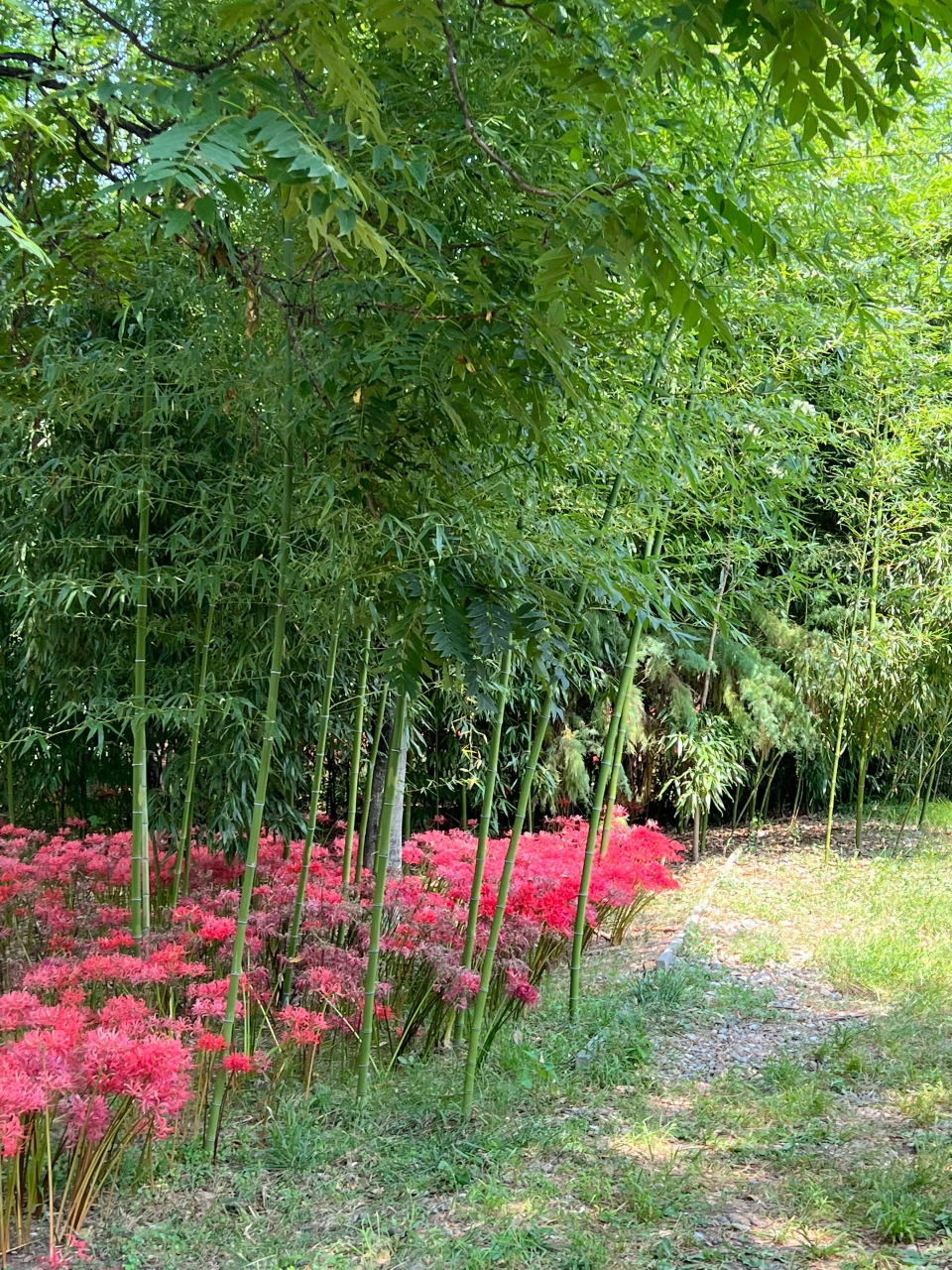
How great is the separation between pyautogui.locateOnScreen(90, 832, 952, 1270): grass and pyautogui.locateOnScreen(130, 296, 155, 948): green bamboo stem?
0.62 meters

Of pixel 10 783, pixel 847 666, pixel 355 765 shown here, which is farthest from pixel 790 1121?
pixel 847 666

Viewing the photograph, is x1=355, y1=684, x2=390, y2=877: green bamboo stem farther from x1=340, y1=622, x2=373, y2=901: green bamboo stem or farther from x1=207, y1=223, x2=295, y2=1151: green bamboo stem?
x1=207, y1=223, x2=295, y2=1151: green bamboo stem

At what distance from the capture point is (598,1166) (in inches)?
89.2

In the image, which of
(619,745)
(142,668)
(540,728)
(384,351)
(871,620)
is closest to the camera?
(384,351)

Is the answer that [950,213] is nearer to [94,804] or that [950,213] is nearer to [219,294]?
[219,294]

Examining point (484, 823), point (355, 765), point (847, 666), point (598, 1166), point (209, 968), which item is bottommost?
point (598, 1166)

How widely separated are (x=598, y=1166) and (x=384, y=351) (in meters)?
1.83

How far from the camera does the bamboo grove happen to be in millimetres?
1400

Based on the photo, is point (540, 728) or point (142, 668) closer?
point (142, 668)

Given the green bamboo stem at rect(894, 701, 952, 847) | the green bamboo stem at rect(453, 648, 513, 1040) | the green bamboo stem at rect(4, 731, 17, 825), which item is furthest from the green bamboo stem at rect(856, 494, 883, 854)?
the green bamboo stem at rect(4, 731, 17, 825)

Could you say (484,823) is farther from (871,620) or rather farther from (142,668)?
(871,620)

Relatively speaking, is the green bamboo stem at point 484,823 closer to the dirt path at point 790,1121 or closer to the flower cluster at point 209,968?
the flower cluster at point 209,968

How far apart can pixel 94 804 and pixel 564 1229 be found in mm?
3520

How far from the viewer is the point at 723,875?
18.7 feet
